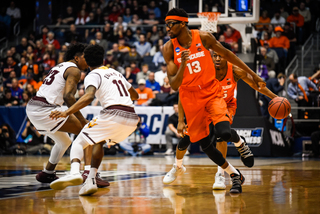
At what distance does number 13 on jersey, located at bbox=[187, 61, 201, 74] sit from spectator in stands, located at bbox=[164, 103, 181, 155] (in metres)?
7.69

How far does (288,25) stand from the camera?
58.2 feet

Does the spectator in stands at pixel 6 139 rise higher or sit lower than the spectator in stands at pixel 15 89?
lower

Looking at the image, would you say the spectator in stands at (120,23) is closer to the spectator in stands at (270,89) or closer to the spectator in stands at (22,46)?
the spectator in stands at (22,46)

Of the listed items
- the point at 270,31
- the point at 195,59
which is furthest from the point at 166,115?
the point at 195,59

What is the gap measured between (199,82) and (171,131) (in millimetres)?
8084

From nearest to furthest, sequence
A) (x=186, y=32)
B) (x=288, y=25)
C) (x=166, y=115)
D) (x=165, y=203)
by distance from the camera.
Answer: (x=165, y=203)
(x=186, y=32)
(x=166, y=115)
(x=288, y=25)

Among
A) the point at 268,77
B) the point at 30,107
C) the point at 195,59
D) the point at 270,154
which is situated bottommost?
the point at 270,154

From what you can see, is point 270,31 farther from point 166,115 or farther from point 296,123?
point 166,115

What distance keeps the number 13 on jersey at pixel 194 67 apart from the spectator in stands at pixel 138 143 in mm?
8194

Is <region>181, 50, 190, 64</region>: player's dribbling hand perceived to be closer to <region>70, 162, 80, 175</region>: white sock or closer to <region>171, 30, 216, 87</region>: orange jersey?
<region>171, 30, 216, 87</region>: orange jersey

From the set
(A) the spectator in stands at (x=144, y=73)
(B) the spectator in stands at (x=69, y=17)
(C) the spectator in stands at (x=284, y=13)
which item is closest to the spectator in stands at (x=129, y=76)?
(A) the spectator in stands at (x=144, y=73)

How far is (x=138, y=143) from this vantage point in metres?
13.7

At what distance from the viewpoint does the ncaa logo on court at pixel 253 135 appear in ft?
40.5

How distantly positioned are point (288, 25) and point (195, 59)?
13.3m
